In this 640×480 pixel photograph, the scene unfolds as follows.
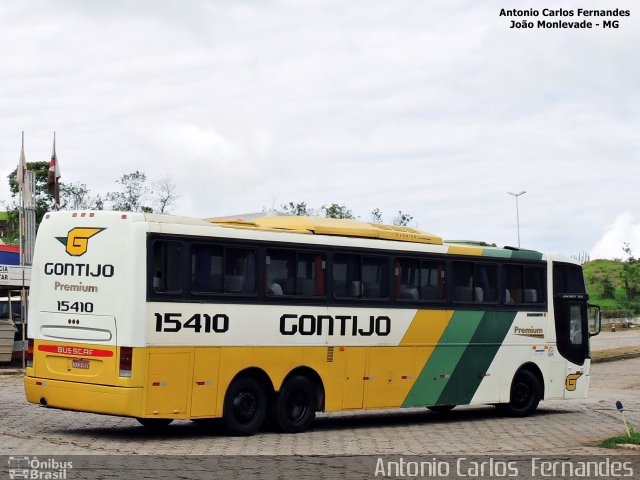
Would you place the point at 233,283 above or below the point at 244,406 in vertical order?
above

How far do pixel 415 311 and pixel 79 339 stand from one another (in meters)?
6.50

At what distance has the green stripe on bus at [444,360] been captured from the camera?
20.9 metres

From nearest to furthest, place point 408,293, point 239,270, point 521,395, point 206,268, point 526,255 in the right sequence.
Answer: point 206,268 → point 239,270 → point 408,293 → point 521,395 → point 526,255

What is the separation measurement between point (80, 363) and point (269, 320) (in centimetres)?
303

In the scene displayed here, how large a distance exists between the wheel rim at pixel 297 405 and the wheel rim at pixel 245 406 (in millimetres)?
728

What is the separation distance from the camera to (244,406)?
695 inches

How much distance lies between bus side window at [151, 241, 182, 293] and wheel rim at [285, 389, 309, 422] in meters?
2.87

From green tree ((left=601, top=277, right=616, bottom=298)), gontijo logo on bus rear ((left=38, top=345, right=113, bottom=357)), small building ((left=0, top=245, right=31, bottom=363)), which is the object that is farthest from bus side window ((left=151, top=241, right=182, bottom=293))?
green tree ((left=601, top=277, right=616, bottom=298))

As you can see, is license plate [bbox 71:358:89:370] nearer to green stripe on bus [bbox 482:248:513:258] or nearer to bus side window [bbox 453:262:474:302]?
bus side window [bbox 453:262:474:302]

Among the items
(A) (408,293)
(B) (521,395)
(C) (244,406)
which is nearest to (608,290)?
(B) (521,395)

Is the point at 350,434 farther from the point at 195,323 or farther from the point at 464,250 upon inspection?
the point at 464,250

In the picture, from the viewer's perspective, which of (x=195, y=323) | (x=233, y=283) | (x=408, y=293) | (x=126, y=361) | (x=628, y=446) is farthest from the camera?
(x=408, y=293)

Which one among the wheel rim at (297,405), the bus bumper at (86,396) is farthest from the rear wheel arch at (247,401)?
the bus bumper at (86,396)

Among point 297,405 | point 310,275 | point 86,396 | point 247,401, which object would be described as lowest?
point 297,405
